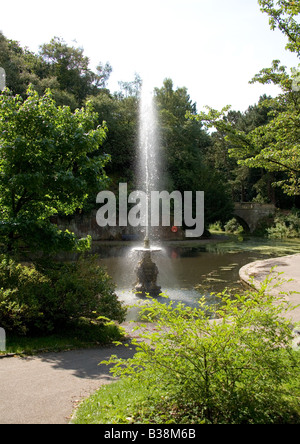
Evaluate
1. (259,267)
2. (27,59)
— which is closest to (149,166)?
(27,59)

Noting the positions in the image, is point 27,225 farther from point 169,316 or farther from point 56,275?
point 169,316

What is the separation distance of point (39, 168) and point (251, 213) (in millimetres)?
40990

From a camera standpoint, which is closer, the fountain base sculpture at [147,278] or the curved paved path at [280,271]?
the curved paved path at [280,271]

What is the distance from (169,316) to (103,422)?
114 cm

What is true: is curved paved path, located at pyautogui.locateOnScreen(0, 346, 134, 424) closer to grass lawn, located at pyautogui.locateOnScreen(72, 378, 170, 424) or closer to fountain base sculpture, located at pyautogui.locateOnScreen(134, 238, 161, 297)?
grass lawn, located at pyautogui.locateOnScreen(72, 378, 170, 424)

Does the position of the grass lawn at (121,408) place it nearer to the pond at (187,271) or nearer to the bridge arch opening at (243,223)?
the pond at (187,271)

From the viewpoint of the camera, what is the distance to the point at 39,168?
25.7ft

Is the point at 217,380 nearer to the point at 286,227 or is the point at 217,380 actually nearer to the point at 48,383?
the point at 48,383

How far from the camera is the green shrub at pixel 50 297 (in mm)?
6868

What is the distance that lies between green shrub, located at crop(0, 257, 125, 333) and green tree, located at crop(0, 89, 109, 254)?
2.05ft

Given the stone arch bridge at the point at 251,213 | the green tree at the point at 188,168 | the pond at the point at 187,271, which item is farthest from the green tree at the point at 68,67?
the pond at the point at 187,271

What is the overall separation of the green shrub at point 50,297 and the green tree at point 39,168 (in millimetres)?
624

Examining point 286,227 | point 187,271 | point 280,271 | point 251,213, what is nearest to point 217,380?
point 280,271
